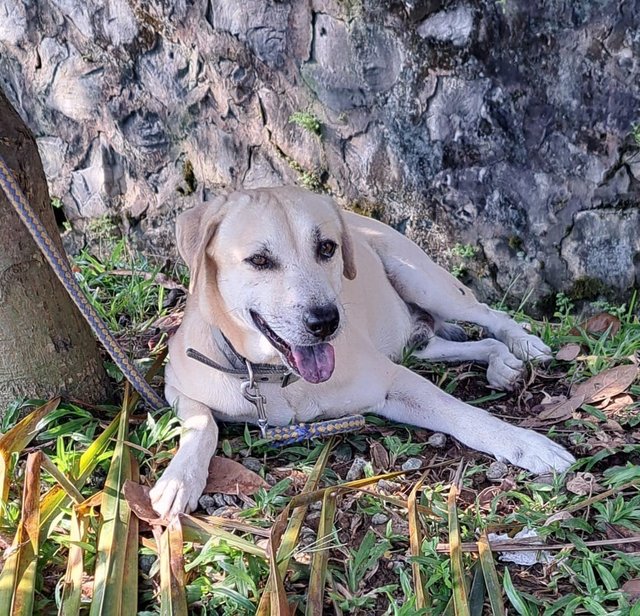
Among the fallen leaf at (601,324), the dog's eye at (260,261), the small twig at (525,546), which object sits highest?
the dog's eye at (260,261)

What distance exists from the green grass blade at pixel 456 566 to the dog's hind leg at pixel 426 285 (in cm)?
151

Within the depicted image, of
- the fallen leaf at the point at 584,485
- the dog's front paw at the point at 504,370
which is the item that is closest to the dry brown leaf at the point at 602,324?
the dog's front paw at the point at 504,370

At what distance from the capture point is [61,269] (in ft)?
8.13

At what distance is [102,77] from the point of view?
4117 millimetres

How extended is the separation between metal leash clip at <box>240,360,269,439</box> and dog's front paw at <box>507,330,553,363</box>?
4.30 ft

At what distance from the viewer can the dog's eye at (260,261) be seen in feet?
8.09

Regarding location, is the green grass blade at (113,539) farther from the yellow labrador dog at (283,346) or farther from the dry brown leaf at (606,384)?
the dry brown leaf at (606,384)

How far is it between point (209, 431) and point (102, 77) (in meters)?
2.55

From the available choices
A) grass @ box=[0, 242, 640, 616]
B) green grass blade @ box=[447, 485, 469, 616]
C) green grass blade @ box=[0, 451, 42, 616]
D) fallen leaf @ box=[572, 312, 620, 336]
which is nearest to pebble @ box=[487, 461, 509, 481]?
grass @ box=[0, 242, 640, 616]

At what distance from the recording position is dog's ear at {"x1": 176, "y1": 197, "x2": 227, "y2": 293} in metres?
2.54

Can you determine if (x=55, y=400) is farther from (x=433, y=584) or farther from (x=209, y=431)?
(x=433, y=584)

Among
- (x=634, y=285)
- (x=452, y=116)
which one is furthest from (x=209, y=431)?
(x=634, y=285)

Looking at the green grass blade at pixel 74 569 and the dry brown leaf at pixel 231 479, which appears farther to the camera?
the dry brown leaf at pixel 231 479

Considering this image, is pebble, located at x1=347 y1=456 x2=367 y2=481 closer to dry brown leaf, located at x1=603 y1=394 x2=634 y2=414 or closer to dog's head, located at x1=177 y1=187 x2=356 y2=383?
dog's head, located at x1=177 y1=187 x2=356 y2=383
